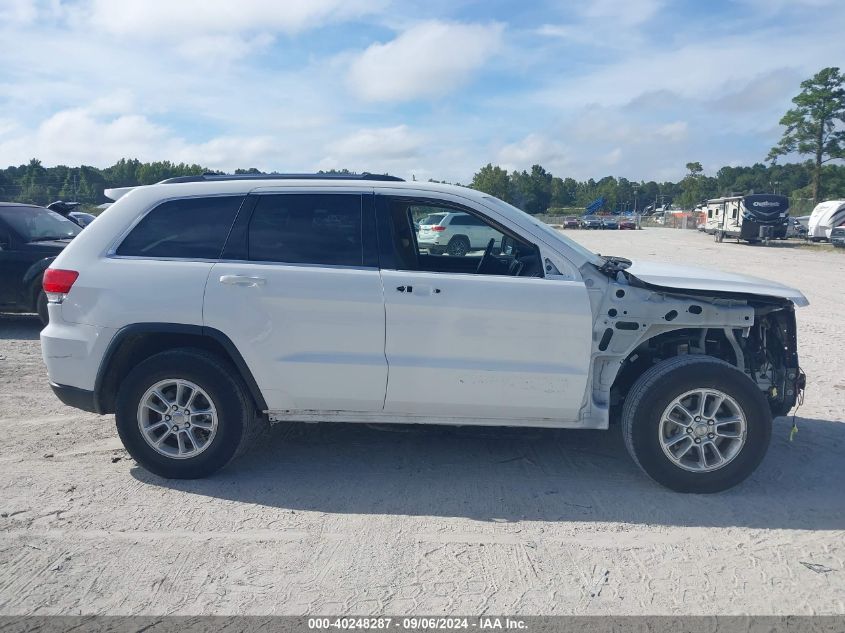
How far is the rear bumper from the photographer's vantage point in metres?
4.46

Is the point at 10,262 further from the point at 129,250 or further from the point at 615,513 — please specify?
the point at 615,513

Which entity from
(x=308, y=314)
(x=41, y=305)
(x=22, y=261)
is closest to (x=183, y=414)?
(x=308, y=314)

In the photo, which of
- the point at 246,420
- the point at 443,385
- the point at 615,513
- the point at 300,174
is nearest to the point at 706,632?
the point at 615,513

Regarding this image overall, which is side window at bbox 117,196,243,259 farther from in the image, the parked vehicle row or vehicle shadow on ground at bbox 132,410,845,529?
the parked vehicle row

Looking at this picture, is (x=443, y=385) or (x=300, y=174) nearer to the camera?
(x=443, y=385)

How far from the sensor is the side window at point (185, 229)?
4.49 metres

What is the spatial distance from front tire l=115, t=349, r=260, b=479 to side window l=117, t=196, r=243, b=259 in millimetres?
675

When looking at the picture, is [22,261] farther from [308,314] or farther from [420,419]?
[420,419]

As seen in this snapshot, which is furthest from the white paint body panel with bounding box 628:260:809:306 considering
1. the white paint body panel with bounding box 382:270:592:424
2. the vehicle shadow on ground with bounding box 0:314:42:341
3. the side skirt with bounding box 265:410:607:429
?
the vehicle shadow on ground with bounding box 0:314:42:341

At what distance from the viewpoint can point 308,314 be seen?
4.28m

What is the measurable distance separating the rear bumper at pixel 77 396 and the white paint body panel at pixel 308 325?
3.20 ft

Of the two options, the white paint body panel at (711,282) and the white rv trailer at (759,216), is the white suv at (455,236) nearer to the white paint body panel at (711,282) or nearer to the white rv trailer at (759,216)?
the white paint body panel at (711,282)

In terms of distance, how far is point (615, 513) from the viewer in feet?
13.3

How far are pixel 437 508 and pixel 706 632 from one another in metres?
1.65
